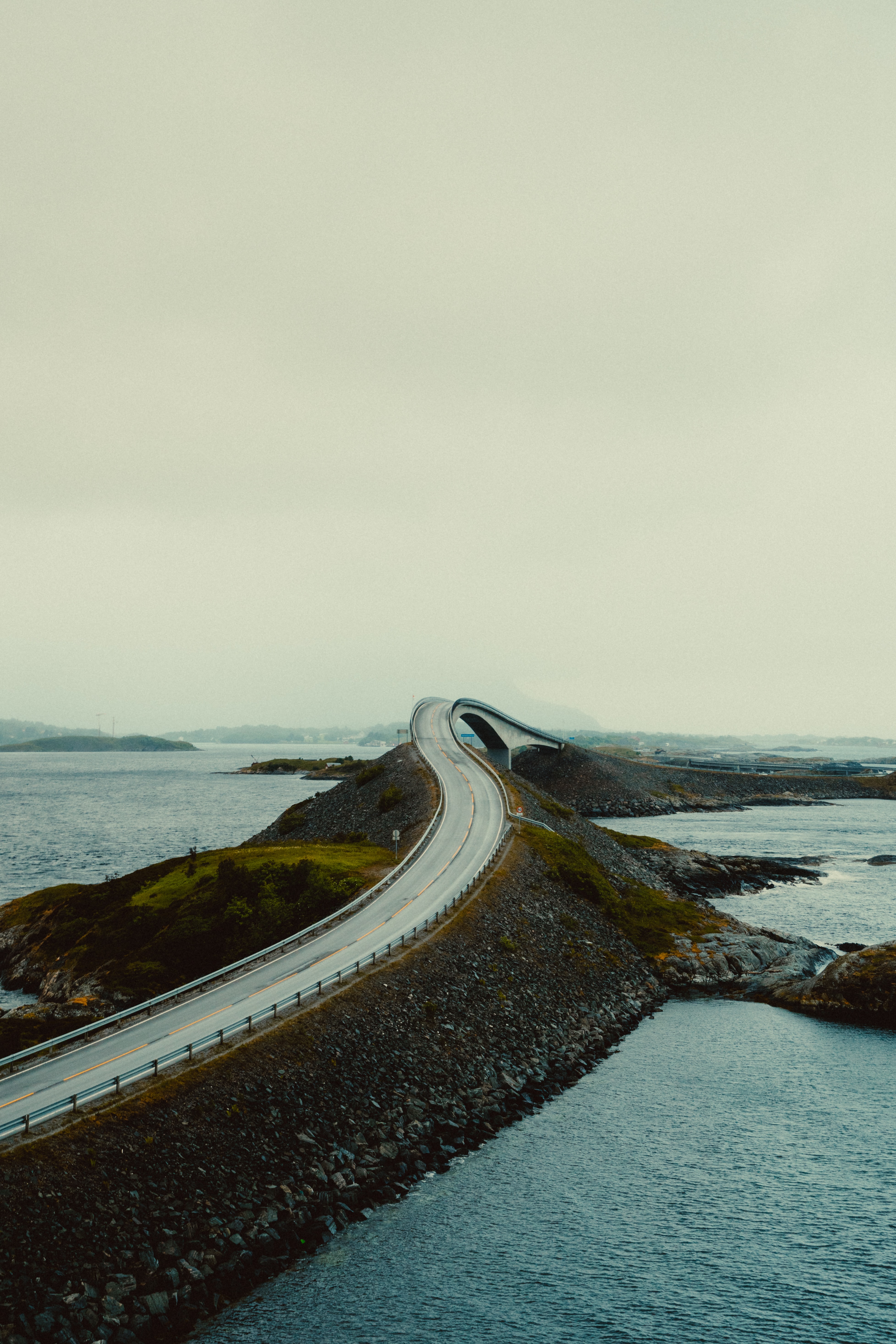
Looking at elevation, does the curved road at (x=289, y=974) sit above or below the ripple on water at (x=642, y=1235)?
above

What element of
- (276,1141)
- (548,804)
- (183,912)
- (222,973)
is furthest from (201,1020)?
(548,804)

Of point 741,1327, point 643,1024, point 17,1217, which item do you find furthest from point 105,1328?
point 643,1024

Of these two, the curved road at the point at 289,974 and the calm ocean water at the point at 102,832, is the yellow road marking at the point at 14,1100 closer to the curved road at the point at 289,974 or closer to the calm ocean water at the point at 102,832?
the curved road at the point at 289,974

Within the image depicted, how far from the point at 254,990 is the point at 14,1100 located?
13177 mm

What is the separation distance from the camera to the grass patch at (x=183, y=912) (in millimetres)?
53625

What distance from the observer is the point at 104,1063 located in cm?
3164

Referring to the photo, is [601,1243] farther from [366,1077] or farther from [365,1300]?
[366,1077]

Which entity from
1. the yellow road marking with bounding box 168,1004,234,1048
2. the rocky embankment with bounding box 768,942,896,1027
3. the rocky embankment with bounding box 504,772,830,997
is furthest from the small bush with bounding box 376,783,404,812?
the yellow road marking with bounding box 168,1004,234,1048

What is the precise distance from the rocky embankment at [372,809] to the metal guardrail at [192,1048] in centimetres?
2795

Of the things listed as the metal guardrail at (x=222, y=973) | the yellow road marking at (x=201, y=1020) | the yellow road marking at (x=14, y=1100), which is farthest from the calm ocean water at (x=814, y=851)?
the yellow road marking at (x=14, y=1100)

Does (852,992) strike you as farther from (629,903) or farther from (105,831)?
(105,831)

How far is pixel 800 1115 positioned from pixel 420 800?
57.1 meters

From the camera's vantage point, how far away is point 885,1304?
24500 mm

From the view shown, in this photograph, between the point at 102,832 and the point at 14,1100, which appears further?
the point at 102,832
